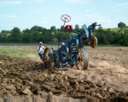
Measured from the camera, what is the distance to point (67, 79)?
16.3m

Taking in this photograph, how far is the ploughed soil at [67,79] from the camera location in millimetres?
15172

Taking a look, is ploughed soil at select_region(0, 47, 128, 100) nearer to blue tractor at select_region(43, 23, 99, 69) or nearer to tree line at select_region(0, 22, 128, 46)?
blue tractor at select_region(43, 23, 99, 69)

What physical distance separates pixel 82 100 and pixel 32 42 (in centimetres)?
1380

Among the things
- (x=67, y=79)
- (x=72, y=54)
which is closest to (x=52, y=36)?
(x=72, y=54)

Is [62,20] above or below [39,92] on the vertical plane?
above

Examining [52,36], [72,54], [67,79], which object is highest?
[52,36]

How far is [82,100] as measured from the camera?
13594mm

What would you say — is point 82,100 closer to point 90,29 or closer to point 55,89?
point 55,89

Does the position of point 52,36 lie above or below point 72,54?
above

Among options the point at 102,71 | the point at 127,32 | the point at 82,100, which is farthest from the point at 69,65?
the point at 127,32

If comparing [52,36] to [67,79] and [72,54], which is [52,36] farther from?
[67,79]

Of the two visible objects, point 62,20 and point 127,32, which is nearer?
point 62,20

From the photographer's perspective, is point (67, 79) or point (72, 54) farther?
point (72, 54)

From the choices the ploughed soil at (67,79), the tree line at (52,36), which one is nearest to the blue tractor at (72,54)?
the ploughed soil at (67,79)
